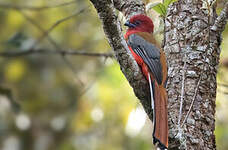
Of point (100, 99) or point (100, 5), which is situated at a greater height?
point (100, 99)

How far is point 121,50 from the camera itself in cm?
255

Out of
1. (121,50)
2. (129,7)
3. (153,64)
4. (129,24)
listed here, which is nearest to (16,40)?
(129,24)

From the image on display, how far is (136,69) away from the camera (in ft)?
8.65

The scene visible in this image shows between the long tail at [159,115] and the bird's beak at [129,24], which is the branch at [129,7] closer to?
the bird's beak at [129,24]

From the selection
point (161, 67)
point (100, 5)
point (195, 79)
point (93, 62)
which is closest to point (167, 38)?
point (161, 67)

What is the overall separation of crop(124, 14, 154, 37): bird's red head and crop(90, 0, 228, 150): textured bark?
20 cm

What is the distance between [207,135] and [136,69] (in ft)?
2.00

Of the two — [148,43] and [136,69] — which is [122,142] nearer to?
[148,43]

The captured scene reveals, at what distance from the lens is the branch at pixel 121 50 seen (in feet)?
7.83

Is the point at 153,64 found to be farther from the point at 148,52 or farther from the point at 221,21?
the point at 221,21

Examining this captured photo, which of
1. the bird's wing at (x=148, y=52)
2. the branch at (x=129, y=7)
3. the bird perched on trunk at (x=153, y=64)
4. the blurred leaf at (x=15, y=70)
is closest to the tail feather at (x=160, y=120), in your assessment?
the bird perched on trunk at (x=153, y=64)

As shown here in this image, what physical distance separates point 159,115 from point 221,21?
72 cm

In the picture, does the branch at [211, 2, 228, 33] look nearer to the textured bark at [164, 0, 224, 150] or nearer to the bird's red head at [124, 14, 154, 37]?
the textured bark at [164, 0, 224, 150]

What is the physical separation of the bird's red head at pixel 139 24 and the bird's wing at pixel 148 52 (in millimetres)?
90
